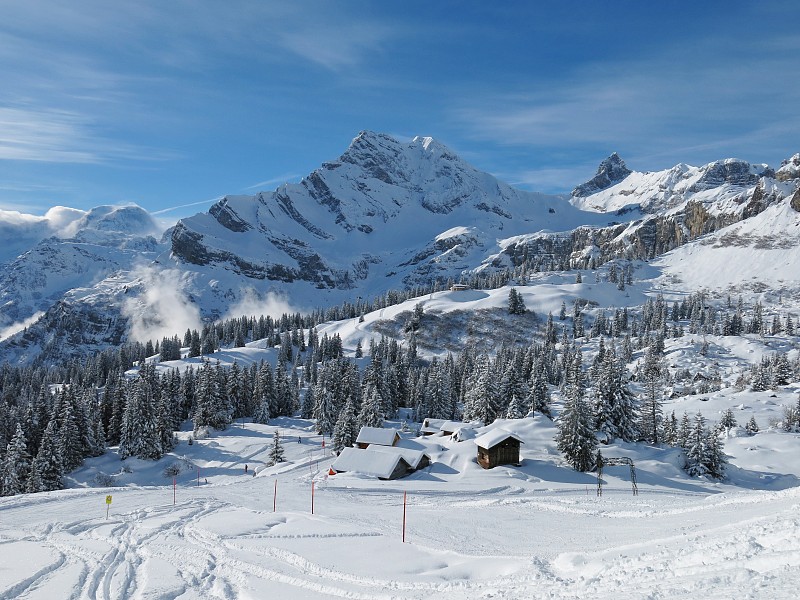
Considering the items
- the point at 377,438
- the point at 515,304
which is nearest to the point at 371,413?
the point at 377,438

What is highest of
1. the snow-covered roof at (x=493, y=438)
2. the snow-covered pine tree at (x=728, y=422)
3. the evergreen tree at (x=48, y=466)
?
the snow-covered roof at (x=493, y=438)

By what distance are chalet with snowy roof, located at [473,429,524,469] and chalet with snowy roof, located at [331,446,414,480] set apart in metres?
7.45

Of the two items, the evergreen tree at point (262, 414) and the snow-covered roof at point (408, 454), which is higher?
the snow-covered roof at point (408, 454)

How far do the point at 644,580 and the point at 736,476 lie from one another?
5325cm

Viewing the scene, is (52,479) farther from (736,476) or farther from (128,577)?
(736,476)

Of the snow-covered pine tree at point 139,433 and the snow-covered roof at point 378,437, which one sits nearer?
the snow-covered roof at point 378,437

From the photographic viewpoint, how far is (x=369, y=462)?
152 feet

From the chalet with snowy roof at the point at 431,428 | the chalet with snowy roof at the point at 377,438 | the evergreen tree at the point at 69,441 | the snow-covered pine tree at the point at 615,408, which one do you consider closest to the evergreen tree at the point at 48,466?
the evergreen tree at the point at 69,441

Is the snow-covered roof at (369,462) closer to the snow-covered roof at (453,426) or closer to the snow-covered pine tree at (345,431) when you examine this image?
the snow-covered pine tree at (345,431)

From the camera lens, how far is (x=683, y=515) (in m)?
21.8

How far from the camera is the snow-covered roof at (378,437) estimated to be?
54688 millimetres

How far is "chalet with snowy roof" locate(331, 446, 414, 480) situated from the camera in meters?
44.8

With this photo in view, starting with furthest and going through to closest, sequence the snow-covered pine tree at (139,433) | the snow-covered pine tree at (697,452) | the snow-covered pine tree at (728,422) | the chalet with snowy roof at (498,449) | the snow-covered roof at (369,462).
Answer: the snow-covered pine tree at (728,422) → the snow-covered pine tree at (139,433) → the snow-covered pine tree at (697,452) → the chalet with snowy roof at (498,449) → the snow-covered roof at (369,462)

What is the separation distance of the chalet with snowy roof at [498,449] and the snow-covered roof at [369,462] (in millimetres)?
8191
